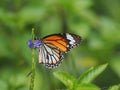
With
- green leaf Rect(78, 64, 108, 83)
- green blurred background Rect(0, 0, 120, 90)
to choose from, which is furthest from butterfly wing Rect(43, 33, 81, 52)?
green blurred background Rect(0, 0, 120, 90)

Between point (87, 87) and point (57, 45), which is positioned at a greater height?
point (57, 45)

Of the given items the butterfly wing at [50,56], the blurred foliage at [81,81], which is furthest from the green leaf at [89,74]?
the butterfly wing at [50,56]

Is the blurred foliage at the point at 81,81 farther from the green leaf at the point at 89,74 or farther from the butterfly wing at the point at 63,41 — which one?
the butterfly wing at the point at 63,41

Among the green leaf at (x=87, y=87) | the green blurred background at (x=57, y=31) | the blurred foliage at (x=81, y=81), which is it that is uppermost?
the green blurred background at (x=57, y=31)

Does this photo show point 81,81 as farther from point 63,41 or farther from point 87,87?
point 63,41

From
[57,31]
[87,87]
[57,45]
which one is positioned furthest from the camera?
[57,31]

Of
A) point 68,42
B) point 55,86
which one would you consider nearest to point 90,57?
point 55,86

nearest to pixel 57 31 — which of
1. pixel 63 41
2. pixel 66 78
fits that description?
pixel 63 41

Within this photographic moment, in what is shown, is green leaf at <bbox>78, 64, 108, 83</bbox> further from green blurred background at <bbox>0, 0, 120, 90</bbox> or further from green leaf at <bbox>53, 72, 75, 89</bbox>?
green blurred background at <bbox>0, 0, 120, 90</bbox>
